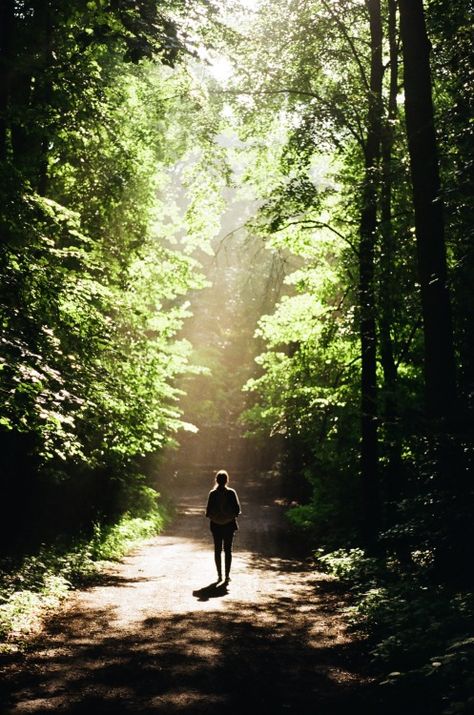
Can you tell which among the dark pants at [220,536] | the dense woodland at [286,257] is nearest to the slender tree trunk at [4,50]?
the dense woodland at [286,257]

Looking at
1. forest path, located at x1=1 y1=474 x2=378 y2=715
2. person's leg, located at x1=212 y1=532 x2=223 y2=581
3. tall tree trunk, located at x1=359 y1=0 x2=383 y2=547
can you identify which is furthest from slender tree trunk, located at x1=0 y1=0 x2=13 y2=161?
person's leg, located at x1=212 y1=532 x2=223 y2=581

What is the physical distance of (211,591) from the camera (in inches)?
376

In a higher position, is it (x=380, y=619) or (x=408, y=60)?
(x=408, y=60)

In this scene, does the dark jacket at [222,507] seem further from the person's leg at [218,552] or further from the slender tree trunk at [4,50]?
the slender tree trunk at [4,50]

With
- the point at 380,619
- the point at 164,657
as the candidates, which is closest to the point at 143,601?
the point at 164,657

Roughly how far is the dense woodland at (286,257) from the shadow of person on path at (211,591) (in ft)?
7.52

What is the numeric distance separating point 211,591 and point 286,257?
24.3 ft

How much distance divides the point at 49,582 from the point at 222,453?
42892 mm

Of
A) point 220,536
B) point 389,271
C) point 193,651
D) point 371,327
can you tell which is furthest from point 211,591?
point 389,271

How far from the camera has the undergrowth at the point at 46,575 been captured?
22.7ft

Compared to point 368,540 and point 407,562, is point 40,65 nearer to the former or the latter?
point 407,562

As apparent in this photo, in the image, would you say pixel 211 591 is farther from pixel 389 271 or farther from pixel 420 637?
pixel 389 271

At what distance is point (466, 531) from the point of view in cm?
562

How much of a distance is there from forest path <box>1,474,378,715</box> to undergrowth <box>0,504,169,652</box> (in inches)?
11.3
